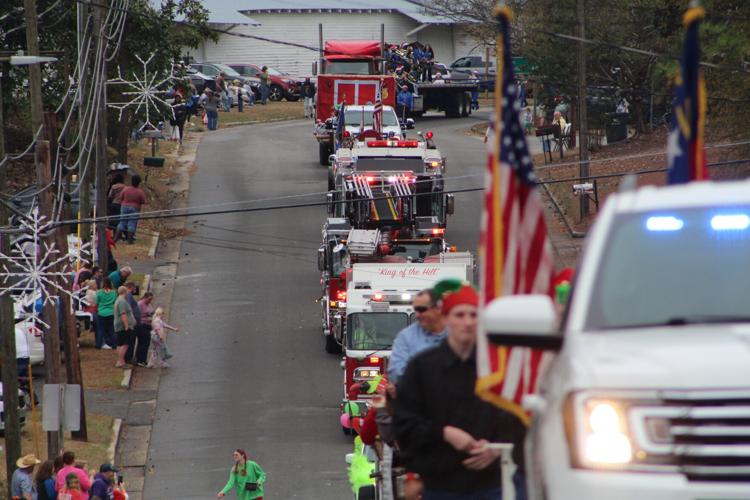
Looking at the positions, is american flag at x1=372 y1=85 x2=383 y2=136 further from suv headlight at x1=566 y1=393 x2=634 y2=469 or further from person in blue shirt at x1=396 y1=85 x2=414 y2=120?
suv headlight at x1=566 y1=393 x2=634 y2=469

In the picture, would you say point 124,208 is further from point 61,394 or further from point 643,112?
point 643,112

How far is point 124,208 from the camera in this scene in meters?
37.2

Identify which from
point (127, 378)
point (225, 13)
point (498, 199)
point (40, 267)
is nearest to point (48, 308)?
point (40, 267)

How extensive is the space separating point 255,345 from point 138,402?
4024mm

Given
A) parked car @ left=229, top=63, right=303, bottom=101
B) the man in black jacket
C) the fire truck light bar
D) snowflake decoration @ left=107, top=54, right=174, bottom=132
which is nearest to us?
the man in black jacket

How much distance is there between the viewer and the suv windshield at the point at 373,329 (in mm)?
25188

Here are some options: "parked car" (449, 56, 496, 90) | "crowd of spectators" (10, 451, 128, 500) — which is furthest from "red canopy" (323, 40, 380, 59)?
"crowd of spectators" (10, 451, 128, 500)

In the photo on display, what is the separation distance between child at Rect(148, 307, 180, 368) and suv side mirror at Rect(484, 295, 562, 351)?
933 inches

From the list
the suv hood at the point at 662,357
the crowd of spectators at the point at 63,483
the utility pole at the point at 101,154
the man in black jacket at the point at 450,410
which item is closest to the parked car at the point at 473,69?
the utility pole at the point at 101,154

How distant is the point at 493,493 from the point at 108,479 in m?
11.3

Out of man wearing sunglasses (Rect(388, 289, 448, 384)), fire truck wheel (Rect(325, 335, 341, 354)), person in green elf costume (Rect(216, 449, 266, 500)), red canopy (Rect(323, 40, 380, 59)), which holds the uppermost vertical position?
red canopy (Rect(323, 40, 380, 59))

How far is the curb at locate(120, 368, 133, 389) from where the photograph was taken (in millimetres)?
28641

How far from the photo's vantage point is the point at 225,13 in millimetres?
76125

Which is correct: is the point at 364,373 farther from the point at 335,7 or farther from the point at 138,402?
the point at 335,7
